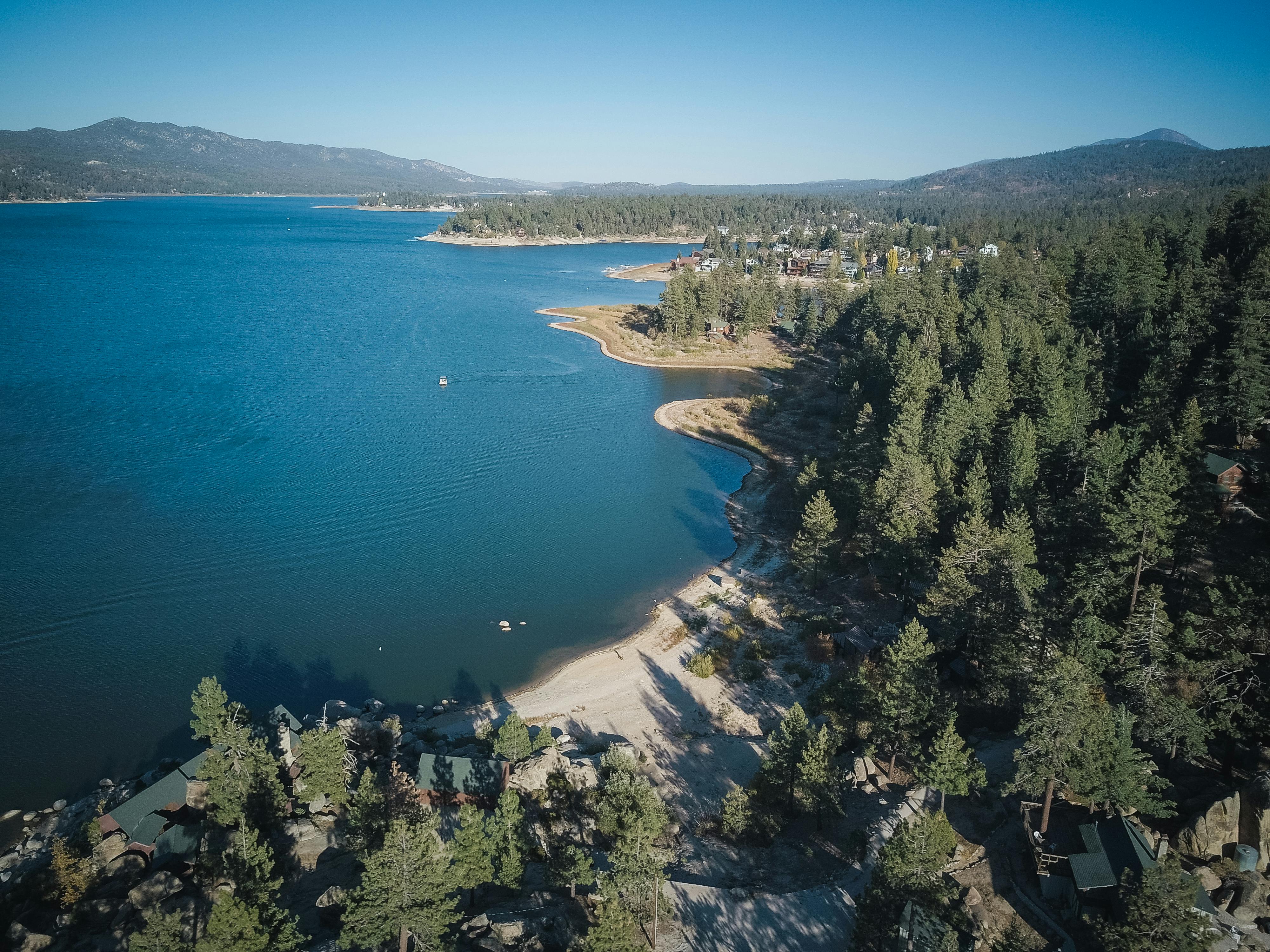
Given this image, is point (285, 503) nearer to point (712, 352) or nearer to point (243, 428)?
point (243, 428)

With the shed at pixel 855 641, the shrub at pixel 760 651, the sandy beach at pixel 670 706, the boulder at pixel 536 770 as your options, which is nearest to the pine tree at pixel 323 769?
the boulder at pixel 536 770

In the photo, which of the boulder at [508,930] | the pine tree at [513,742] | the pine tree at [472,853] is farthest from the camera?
the pine tree at [513,742]

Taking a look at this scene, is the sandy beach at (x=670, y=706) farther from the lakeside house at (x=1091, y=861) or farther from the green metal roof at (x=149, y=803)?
the lakeside house at (x=1091, y=861)

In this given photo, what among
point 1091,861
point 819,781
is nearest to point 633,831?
point 819,781

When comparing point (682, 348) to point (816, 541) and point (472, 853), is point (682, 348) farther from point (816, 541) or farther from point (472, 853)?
point (472, 853)

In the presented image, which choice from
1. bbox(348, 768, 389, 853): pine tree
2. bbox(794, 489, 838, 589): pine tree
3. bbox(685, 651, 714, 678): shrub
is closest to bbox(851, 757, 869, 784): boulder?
bbox(685, 651, 714, 678): shrub

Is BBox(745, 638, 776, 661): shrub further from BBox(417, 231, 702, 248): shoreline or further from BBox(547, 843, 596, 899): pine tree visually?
BBox(417, 231, 702, 248): shoreline

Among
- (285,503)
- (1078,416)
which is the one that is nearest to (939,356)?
(1078,416)
